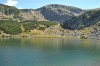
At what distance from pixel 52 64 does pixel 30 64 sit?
25.2 feet

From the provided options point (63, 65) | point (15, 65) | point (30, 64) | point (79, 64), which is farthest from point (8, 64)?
point (79, 64)

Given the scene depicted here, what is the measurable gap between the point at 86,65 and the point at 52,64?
38.5ft

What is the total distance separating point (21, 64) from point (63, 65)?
47.0 feet

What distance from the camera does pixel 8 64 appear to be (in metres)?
72.6

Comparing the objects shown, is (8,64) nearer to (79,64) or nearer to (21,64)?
(21,64)

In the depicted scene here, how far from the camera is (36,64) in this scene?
74688 mm

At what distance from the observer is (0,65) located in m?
70.2

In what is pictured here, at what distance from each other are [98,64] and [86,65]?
4.41m

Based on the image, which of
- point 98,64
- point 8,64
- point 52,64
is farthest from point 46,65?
point 98,64

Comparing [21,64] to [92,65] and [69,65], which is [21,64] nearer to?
[69,65]

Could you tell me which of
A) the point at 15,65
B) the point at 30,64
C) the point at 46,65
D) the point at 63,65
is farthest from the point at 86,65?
the point at 15,65

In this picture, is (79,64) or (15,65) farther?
(79,64)

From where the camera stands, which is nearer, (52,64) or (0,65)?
(0,65)

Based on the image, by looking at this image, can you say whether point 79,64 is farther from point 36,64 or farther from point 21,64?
point 21,64
